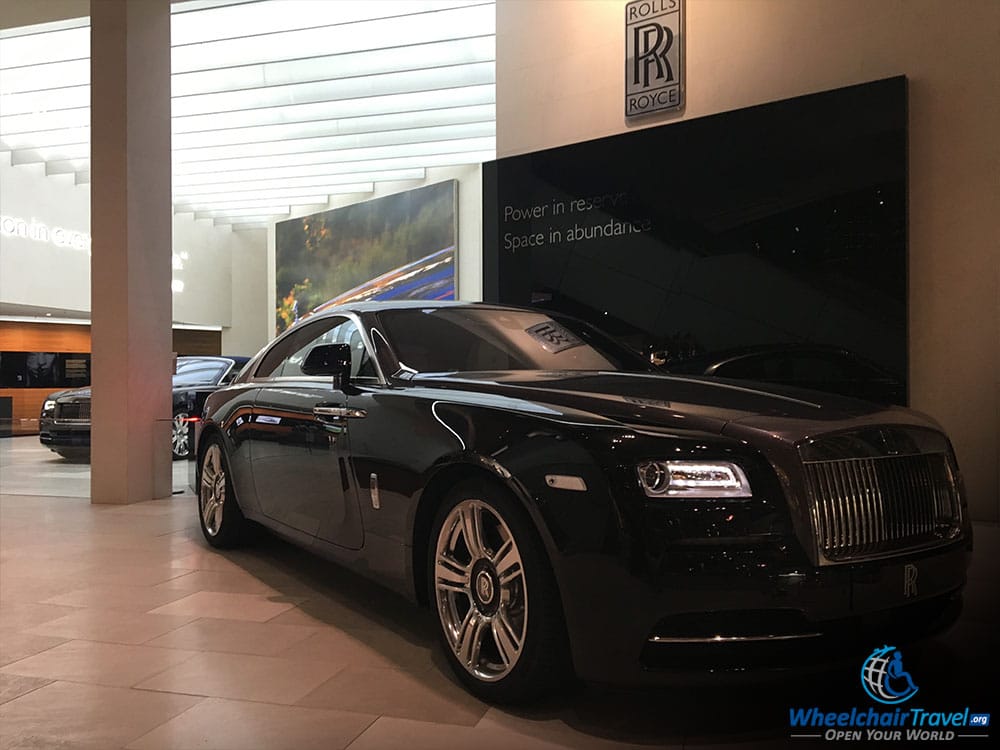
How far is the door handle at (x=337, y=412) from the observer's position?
10.4 feet

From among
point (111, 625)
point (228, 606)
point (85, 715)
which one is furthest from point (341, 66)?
point (85, 715)

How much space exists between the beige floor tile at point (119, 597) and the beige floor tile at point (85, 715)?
3.35 feet

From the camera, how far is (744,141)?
576 centimetres

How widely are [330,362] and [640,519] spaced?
1.62m

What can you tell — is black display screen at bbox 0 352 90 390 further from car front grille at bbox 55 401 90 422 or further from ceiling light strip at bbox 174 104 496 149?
car front grille at bbox 55 401 90 422

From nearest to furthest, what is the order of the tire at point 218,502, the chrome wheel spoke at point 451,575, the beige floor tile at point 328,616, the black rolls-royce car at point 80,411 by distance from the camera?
the chrome wheel spoke at point 451,575 < the beige floor tile at point 328,616 < the tire at point 218,502 < the black rolls-royce car at point 80,411

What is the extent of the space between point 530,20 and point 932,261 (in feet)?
12.8

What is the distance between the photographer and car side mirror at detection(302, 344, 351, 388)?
3.22 metres

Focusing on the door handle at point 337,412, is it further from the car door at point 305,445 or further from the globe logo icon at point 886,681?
the globe logo icon at point 886,681

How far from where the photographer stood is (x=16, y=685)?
2.77 m

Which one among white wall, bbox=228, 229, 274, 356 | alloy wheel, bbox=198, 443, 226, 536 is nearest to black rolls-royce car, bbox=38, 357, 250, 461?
alloy wheel, bbox=198, 443, 226, 536

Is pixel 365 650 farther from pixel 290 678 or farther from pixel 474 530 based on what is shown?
pixel 474 530

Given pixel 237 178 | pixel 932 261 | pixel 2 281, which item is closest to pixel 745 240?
pixel 932 261

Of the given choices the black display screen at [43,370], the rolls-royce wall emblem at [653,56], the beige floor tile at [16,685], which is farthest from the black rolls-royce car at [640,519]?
the black display screen at [43,370]
